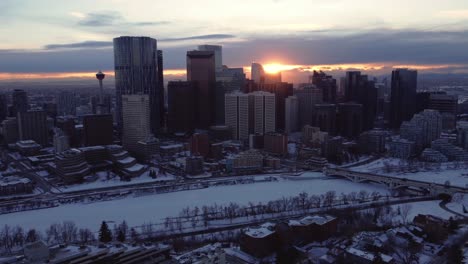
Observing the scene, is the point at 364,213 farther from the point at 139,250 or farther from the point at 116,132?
the point at 116,132

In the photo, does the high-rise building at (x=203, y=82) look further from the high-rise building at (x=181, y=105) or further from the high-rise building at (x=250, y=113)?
the high-rise building at (x=250, y=113)

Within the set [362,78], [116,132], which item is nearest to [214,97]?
[116,132]

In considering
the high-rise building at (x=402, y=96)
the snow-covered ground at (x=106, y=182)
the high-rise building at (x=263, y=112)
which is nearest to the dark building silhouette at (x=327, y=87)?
the high-rise building at (x=402, y=96)

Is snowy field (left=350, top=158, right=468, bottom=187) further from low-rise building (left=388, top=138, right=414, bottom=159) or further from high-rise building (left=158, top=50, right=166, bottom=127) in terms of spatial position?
high-rise building (left=158, top=50, right=166, bottom=127)

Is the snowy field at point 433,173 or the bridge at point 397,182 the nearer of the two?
the bridge at point 397,182

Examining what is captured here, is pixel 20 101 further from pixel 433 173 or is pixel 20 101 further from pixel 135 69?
pixel 433 173

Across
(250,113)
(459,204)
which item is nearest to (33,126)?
(250,113)
